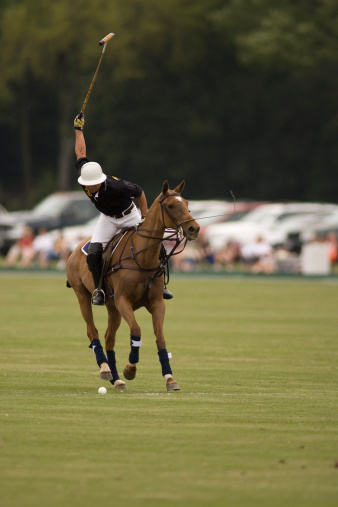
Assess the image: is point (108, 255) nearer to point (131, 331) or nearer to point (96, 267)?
point (96, 267)

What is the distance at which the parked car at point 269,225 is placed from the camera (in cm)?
3981

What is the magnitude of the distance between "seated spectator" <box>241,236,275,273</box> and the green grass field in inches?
628

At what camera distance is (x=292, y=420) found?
364 inches

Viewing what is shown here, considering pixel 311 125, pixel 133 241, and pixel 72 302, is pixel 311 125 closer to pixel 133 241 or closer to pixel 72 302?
pixel 72 302

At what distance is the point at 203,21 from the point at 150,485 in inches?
2143

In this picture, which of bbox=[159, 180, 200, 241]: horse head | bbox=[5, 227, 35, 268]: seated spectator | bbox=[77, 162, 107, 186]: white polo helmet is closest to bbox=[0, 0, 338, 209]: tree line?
bbox=[5, 227, 35, 268]: seated spectator

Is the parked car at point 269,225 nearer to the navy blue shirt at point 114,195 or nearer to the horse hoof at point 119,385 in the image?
the navy blue shirt at point 114,195

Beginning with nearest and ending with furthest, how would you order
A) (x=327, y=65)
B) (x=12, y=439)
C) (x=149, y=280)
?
(x=12, y=439) < (x=149, y=280) < (x=327, y=65)

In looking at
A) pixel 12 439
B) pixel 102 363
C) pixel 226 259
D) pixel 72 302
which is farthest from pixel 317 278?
pixel 12 439

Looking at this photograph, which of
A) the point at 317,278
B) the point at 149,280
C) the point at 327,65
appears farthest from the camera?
the point at 327,65

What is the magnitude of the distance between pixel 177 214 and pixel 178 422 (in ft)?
8.38

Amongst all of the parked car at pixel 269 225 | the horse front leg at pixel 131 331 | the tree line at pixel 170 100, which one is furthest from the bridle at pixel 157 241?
the tree line at pixel 170 100

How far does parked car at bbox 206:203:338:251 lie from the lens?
39812mm

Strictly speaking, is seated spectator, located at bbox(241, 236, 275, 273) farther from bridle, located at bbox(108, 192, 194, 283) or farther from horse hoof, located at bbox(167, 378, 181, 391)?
horse hoof, located at bbox(167, 378, 181, 391)
